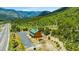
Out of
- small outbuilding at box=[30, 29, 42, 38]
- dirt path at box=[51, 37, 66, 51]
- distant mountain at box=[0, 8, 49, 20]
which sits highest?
distant mountain at box=[0, 8, 49, 20]

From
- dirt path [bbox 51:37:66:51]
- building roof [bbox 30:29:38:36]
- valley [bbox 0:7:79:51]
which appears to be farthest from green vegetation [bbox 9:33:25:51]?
dirt path [bbox 51:37:66:51]

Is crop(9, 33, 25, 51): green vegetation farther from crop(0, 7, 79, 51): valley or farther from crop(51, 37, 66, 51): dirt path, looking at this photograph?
crop(51, 37, 66, 51): dirt path

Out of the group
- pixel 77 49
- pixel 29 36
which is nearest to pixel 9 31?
pixel 29 36

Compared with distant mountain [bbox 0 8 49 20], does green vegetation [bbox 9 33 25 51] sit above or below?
below

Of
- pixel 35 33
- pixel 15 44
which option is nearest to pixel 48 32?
pixel 35 33
